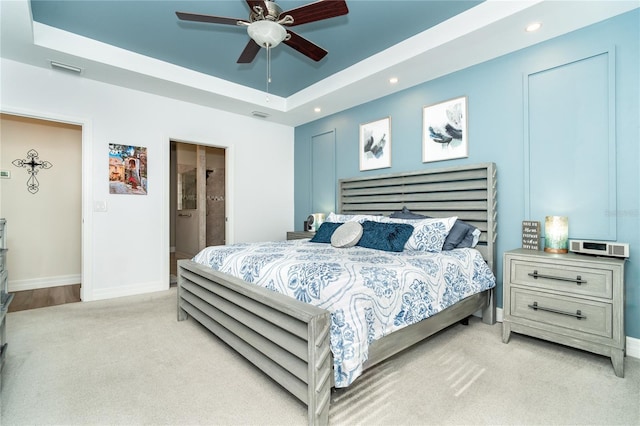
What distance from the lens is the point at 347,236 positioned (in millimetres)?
3072

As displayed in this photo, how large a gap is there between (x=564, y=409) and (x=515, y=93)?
8.73ft

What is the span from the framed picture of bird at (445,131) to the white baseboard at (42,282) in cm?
528

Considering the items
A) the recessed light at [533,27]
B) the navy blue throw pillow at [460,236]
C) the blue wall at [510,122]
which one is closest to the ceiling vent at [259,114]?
the blue wall at [510,122]

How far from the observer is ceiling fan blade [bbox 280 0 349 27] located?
2.04 m

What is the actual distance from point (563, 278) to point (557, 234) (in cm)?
47

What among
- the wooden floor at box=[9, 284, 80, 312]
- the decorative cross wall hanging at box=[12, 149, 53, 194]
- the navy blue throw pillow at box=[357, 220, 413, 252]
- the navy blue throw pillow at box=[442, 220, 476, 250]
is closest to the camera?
the navy blue throw pillow at box=[357, 220, 413, 252]

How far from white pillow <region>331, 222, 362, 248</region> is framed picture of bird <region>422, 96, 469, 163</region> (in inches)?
51.7

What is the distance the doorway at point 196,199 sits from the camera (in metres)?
6.37

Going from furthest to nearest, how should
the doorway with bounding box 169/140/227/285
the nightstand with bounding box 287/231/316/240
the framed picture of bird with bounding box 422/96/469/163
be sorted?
1. the doorway with bounding box 169/140/227/285
2. the nightstand with bounding box 287/231/316/240
3. the framed picture of bird with bounding box 422/96/469/163

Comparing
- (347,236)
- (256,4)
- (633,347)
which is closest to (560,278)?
(633,347)

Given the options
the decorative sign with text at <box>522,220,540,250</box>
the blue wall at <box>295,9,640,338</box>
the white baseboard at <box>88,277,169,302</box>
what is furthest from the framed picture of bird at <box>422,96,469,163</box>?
the white baseboard at <box>88,277,169,302</box>

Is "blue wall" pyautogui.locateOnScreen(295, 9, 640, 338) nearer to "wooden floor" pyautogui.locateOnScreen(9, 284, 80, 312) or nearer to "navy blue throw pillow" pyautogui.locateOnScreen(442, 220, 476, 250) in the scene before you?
"navy blue throw pillow" pyautogui.locateOnScreen(442, 220, 476, 250)

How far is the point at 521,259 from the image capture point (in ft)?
8.10

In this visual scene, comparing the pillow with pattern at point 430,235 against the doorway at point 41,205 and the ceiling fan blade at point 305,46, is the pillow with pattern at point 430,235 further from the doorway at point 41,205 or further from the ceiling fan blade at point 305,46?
the doorway at point 41,205
